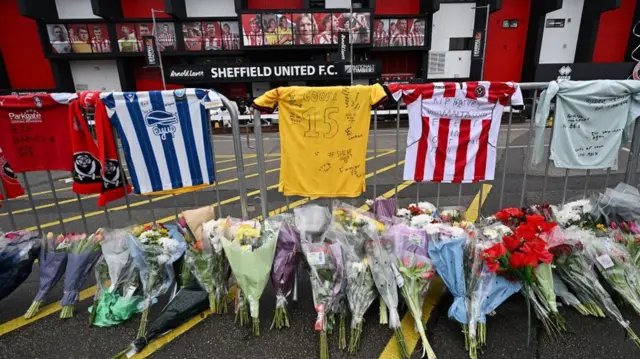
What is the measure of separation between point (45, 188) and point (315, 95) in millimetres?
7114

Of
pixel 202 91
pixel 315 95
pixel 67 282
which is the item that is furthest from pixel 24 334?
pixel 315 95

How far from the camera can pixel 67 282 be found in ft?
9.47

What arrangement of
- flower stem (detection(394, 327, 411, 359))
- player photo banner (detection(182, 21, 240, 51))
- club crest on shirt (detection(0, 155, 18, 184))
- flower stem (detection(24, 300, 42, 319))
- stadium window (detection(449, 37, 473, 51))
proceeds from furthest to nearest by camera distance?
stadium window (detection(449, 37, 473, 51)), player photo banner (detection(182, 21, 240, 51)), club crest on shirt (detection(0, 155, 18, 184)), flower stem (detection(24, 300, 42, 319)), flower stem (detection(394, 327, 411, 359))

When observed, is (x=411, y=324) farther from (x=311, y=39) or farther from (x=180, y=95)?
(x=311, y=39)

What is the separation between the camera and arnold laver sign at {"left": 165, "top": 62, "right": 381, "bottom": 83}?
661 inches

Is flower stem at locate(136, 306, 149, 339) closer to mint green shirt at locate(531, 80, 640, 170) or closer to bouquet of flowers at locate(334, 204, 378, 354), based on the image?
bouquet of flowers at locate(334, 204, 378, 354)

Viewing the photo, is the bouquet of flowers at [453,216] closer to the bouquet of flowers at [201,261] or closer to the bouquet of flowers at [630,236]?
the bouquet of flowers at [630,236]

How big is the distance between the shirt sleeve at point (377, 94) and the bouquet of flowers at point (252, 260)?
1.51m

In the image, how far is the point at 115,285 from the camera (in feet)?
9.19

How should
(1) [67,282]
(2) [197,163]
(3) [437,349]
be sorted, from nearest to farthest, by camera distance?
(3) [437,349] → (1) [67,282] → (2) [197,163]

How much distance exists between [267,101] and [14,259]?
2.58m

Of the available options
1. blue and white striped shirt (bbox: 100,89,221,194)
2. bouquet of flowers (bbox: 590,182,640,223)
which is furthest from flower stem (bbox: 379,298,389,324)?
bouquet of flowers (bbox: 590,182,640,223)

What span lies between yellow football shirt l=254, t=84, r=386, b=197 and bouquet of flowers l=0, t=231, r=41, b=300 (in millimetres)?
2281

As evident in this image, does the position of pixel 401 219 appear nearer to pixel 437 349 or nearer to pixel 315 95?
pixel 437 349
